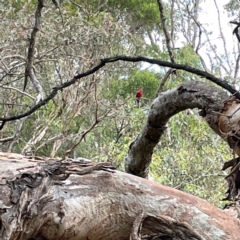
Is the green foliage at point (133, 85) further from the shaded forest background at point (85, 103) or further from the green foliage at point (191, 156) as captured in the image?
the green foliage at point (191, 156)

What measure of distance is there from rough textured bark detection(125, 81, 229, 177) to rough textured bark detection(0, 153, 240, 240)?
295mm

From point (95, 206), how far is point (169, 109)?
0.55 m

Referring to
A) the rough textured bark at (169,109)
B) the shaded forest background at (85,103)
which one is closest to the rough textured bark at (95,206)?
the rough textured bark at (169,109)

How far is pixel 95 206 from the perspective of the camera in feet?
2.57

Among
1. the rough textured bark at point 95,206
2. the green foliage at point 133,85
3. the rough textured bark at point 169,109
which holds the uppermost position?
the green foliage at point 133,85

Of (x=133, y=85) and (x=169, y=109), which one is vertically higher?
(x=133, y=85)

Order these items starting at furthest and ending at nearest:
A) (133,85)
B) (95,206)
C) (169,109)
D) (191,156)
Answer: (133,85)
(191,156)
(169,109)
(95,206)

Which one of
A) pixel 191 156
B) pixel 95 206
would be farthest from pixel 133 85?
pixel 95 206

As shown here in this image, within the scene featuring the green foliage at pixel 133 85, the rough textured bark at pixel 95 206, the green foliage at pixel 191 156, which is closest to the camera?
the rough textured bark at pixel 95 206

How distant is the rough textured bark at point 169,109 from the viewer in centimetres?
110

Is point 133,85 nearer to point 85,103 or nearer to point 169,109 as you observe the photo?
point 85,103

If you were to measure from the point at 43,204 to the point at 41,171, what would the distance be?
2.2 inches

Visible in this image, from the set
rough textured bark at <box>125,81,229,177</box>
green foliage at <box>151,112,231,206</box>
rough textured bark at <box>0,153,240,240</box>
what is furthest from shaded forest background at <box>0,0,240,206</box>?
rough textured bark at <box>0,153,240,240</box>

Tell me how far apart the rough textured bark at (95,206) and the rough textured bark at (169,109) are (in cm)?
30
